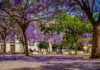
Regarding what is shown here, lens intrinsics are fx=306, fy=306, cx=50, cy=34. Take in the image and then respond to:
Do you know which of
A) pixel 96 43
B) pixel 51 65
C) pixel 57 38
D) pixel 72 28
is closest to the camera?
pixel 51 65

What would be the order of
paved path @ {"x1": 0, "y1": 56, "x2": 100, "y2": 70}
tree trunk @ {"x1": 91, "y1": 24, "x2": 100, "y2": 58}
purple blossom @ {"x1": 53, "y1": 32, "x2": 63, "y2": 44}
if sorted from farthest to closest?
1. purple blossom @ {"x1": 53, "y1": 32, "x2": 63, "y2": 44}
2. tree trunk @ {"x1": 91, "y1": 24, "x2": 100, "y2": 58}
3. paved path @ {"x1": 0, "y1": 56, "x2": 100, "y2": 70}

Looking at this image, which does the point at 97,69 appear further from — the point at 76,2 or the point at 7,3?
the point at 7,3

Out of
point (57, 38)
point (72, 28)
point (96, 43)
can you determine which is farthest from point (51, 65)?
point (57, 38)

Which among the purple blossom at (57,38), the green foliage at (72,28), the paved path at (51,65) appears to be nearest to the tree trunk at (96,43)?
the paved path at (51,65)

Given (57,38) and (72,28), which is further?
(57,38)

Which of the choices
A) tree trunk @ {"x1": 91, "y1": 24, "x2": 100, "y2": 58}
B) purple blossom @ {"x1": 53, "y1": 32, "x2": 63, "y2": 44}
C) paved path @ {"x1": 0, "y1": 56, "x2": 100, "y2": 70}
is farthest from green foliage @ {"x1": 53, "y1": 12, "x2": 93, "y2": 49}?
paved path @ {"x1": 0, "y1": 56, "x2": 100, "y2": 70}

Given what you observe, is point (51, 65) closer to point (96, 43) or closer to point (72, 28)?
point (96, 43)

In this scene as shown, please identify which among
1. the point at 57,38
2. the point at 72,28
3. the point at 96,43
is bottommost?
the point at 96,43

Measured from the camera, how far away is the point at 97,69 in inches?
513

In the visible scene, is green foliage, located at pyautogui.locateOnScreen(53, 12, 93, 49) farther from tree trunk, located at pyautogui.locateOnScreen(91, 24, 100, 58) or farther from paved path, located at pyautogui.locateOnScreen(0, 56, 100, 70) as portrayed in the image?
paved path, located at pyautogui.locateOnScreen(0, 56, 100, 70)

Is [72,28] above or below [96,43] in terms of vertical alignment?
above

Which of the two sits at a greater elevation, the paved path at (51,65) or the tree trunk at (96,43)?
the tree trunk at (96,43)

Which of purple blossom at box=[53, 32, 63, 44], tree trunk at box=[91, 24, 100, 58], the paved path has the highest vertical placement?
purple blossom at box=[53, 32, 63, 44]

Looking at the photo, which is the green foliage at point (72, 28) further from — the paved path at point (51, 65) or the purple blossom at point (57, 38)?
the paved path at point (51, 65)
